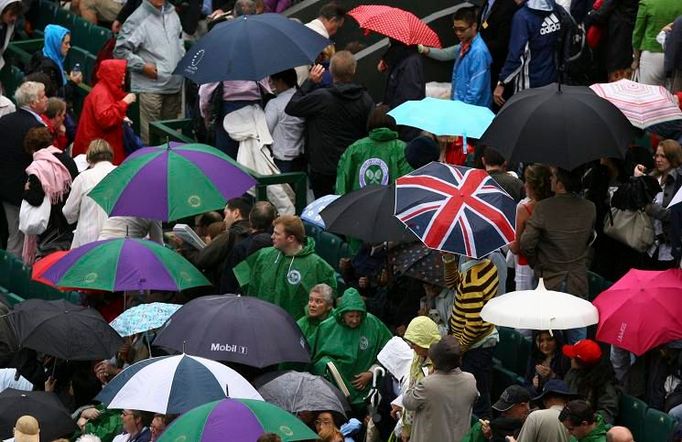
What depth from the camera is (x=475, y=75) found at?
18.0 m

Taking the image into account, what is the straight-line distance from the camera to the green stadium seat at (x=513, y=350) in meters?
14.8

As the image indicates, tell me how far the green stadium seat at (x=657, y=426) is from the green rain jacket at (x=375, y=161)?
3.74 metres

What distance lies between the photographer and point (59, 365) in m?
15.3

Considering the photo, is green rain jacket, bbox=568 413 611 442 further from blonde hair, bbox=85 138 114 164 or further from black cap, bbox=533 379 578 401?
blonde hair, bbox=85 138 114 164

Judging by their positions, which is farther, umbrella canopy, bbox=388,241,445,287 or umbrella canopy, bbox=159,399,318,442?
umbrella canopy, bbox=388,241,445,287

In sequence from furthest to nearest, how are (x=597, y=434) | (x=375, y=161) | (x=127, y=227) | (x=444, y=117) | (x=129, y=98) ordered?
(x=129, y=98) → (x=127, y=227) → (x=375, y=161) → (x=444, y=117) → (x=597, y=434)

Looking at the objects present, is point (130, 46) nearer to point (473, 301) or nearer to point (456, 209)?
point (456, 209)

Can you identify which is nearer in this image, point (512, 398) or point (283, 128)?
point (512, 398)

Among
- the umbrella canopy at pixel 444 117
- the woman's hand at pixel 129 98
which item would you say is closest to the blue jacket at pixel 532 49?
the umbrella canopy at pixel 444 117

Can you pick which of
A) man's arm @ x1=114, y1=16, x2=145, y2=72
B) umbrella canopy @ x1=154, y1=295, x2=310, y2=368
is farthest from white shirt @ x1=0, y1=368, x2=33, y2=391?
man's arm @ x1=114, y1=16, x2=145, y2=72

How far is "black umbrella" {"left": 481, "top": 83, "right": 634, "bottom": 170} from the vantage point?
14.4 metres

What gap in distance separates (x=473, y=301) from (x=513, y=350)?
0.94m

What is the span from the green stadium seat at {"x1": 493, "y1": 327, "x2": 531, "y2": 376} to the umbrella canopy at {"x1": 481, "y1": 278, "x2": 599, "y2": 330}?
1100mm

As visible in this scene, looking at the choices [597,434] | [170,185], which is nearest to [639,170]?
[597,434]
